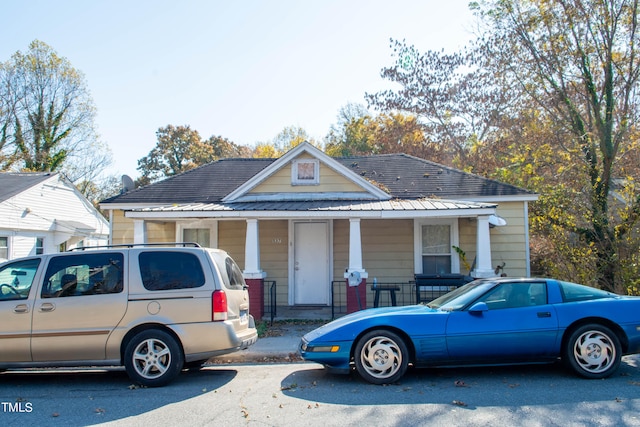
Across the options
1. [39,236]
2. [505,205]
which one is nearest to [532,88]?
[505,205]

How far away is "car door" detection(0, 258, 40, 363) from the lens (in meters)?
5.94

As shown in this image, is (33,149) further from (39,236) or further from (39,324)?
(39,324)

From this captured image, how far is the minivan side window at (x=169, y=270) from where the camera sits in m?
6.13

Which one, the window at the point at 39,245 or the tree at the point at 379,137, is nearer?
the window at the point at 39,245

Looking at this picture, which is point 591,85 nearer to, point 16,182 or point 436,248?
point 436,248

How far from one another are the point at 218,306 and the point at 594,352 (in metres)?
4.51

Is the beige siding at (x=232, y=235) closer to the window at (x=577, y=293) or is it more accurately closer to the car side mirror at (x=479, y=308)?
the car side mirror at (x=479, y=308)

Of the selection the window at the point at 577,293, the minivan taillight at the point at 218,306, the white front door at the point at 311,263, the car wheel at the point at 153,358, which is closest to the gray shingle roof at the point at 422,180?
the white front door at the point at 311,263

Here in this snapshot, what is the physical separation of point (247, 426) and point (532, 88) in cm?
1309

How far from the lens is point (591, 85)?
12828 mm

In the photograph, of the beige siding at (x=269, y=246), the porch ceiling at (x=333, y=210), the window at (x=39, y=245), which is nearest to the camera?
the porch ceiling at (x=333, y=210)

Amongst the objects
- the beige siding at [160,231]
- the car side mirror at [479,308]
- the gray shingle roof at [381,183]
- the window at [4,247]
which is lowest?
the car side mirror at [479,308]

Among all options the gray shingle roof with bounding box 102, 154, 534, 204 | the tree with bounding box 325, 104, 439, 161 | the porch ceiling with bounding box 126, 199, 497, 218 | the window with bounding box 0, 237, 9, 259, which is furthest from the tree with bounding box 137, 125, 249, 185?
the porch ceiling with bounding box 126, 199, 497, 218

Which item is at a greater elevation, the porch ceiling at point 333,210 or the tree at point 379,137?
the tree at point 379,137
